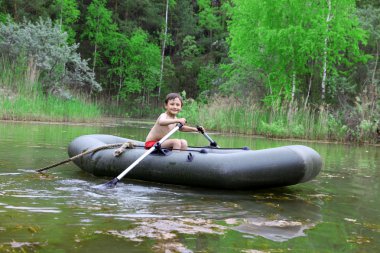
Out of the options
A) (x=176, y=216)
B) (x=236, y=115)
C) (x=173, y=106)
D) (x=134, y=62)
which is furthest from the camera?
(x=134, y=62)

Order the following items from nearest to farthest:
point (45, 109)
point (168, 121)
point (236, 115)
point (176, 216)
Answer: point (176, 216)
point (168, 121)
point (236, 115)
point (45, 109)

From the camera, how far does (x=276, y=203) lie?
523cm

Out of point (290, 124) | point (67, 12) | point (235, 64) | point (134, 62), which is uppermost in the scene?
point (67, 12)

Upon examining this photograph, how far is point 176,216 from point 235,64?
62.4 feet

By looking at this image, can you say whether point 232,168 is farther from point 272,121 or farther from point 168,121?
point 272,121

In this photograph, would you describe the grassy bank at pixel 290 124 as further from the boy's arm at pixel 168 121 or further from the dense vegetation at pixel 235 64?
the boy's arm at pixel 168 121

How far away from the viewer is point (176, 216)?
426 cm

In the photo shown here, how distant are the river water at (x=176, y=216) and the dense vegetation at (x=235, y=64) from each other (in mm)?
10431

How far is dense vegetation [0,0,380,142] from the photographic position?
55.8ft

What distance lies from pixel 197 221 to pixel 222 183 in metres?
1.71

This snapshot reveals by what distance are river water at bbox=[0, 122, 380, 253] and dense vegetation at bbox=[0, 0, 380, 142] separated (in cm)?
1043

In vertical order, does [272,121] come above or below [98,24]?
below

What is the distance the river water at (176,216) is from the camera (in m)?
3.41

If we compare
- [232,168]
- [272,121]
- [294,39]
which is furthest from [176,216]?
[294,39]
